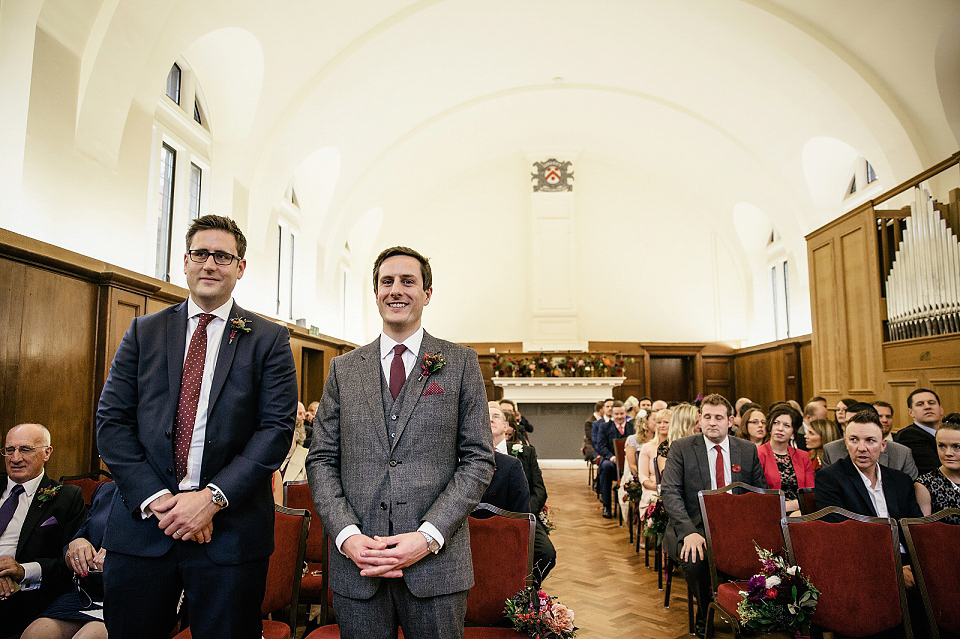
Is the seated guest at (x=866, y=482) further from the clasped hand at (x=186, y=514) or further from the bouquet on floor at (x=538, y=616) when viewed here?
the clasped hand at (x=186, y=514)

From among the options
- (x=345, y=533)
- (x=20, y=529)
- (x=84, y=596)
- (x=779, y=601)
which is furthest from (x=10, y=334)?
(x=779, y=601)

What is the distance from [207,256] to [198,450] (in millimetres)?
612

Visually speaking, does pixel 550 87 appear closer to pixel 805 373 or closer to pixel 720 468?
pixel 805 373

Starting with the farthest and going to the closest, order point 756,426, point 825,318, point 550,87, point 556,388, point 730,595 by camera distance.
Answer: point 556,388, point 550,87, point 825,318, point 756,426, point 730,595

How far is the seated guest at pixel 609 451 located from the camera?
27.5 feet

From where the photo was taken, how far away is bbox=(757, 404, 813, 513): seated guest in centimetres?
464

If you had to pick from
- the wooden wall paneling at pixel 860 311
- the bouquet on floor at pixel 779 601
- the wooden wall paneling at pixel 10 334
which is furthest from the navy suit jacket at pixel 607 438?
the wooden wall paneling at pixel 10 334

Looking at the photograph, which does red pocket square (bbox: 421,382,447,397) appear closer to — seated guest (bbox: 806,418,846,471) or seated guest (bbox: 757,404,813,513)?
seated guest (bbox: 757,404,813,513)

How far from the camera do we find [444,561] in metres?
1.87

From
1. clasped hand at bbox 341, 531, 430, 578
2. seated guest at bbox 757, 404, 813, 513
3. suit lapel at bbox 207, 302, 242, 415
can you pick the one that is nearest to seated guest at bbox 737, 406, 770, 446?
seated guest at bbox 757, 404, 813, 513

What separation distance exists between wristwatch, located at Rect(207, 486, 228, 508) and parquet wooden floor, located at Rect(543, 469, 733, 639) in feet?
9.64

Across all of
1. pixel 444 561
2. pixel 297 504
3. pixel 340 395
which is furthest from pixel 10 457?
pixel 444 561

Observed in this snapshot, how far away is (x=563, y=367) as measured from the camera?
1388 cm

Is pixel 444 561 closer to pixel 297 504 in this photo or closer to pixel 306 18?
pixel 297 504
